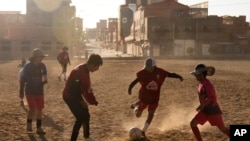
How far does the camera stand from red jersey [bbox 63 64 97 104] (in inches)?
309

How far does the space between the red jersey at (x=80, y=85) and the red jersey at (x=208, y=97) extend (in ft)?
6.83

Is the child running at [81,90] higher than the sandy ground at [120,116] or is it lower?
higher

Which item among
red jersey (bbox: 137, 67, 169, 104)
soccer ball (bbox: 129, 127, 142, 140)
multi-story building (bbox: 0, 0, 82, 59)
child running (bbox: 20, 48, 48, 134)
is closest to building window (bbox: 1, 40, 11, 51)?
multi-story building (bbox: 0, 0, 82, 59)

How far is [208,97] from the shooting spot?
7.84 m

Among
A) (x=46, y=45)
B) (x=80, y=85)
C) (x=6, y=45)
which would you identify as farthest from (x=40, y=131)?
(x=6, y=45)

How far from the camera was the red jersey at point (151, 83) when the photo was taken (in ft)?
30.6

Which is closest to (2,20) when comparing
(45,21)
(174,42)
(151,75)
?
(45,21)

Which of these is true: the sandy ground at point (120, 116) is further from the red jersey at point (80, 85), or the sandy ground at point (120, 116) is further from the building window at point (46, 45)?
the building window at point (46, 45)

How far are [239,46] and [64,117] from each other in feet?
232

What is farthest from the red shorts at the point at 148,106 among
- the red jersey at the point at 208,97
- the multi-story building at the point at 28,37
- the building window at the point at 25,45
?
the building window at the point at 25,45

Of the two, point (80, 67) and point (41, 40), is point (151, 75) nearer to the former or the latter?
point (80, 67)

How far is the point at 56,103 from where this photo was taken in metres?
15.3

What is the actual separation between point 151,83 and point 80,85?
204cm

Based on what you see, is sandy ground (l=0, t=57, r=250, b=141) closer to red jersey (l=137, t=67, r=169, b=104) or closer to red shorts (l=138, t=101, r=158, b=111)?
red shorts (l=138, t=101, r=158, b=111)
